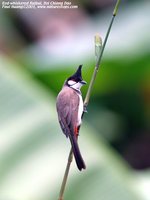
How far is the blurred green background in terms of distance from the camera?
1250 mm

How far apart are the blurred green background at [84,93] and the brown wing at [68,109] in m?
0.44

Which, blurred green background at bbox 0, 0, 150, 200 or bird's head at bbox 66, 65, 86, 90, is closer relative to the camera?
bird's head at bbox 66, 65, 86, 90

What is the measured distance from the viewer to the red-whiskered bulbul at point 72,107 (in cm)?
69

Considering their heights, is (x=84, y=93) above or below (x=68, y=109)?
below

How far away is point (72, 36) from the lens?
1.83 m

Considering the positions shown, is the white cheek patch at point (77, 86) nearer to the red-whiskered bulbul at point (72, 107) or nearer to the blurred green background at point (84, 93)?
the red-whiskered bulbul at point (72, 107)

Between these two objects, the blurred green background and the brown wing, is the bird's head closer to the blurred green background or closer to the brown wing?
the brown wing

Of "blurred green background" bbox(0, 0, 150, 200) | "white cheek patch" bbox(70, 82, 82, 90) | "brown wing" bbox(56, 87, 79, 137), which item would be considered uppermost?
"white cheek patch" bbox(70, 82, 82, 90)

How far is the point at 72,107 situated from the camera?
0.71 meters

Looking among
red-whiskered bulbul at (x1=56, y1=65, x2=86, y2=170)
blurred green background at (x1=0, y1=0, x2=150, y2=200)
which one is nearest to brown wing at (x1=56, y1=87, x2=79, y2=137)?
red-whiskered bulbul at (x1=56, y1=65, x2=86, y2=170)

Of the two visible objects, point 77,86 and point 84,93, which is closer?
point 77,86

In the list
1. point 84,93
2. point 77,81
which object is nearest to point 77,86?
point 77,81

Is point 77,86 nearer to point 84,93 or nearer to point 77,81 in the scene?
point 77,81

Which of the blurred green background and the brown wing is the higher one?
the brown wing
